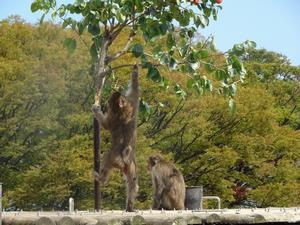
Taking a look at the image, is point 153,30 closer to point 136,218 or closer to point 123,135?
point 123,135

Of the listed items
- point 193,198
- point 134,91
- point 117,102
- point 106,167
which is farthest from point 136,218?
point 193,198

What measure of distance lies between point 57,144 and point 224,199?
7.29 m

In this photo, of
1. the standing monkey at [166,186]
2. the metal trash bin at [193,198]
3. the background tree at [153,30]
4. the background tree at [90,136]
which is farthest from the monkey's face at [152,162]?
the background tree at [90,136]

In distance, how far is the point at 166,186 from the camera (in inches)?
475

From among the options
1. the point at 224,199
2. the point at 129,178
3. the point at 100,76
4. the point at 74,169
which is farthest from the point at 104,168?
the point at 224,199

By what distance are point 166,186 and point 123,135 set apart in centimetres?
315

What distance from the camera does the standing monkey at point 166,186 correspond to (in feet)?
39.2

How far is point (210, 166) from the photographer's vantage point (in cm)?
2836

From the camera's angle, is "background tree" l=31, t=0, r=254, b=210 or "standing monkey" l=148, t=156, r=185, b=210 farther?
"standing monkey" l=148, t=156, r=185, b=210

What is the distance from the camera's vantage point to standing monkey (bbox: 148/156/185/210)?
39.2 feet

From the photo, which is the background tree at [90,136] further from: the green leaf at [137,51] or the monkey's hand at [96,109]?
the monkey's hand at [96,109]

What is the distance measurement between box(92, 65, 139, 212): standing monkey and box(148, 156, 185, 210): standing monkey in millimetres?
2878

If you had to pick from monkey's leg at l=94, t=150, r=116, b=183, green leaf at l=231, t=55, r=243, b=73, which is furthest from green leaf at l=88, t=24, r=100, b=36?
green leaf at l=231, t=55, r=243, b=73

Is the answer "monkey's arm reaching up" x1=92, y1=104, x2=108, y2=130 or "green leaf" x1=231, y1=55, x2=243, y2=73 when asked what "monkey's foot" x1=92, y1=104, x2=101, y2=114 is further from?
"green leaf" x1=231, y1=55, x2=243, y2=73
